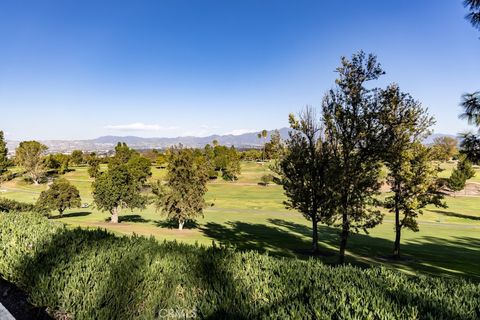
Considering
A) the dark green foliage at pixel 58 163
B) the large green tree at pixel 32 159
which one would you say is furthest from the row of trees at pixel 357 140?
the dark green foliage at pixel 58 163

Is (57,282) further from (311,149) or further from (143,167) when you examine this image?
(143,167)

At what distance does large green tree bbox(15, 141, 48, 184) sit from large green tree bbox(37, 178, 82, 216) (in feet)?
213

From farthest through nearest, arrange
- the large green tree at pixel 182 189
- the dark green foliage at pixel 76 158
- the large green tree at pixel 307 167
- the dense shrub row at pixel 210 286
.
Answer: the dark green foliage at pixel 76 158 < the large green tree at pixel 182 189 < the large green tree at pixel 307 167 < the dense shrub row at pixel 210 286

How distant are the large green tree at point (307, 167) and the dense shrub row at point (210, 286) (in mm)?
16711

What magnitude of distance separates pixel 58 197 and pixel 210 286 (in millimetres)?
47765

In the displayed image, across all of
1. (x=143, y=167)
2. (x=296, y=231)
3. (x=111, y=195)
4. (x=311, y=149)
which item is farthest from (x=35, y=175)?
(x=311, y=149)

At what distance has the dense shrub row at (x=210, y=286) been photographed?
17.1 feet

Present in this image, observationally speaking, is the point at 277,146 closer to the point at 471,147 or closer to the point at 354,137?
the point at 354,137

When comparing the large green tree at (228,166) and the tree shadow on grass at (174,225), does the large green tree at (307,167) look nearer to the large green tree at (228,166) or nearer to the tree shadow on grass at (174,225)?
the tree shadow on grass at (174,225)

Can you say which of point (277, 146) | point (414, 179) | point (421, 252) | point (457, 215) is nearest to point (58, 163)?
point (277, 146)

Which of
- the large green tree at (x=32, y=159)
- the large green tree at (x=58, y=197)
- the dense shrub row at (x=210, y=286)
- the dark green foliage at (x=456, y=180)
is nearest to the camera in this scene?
the dense shrub row at (x=210, y=286)

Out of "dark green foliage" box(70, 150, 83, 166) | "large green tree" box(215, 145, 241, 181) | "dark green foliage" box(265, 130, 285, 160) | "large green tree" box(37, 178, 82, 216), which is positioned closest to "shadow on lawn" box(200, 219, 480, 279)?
"dark green foliage" box(265, 130, 285, 160)

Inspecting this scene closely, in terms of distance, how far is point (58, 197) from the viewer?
4616cm

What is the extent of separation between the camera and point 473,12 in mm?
11156
